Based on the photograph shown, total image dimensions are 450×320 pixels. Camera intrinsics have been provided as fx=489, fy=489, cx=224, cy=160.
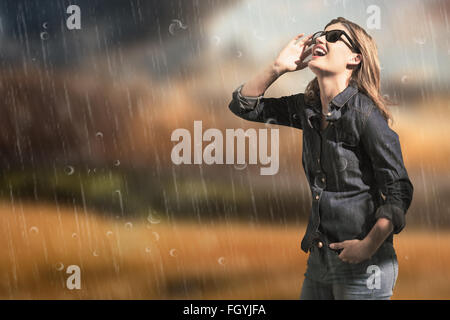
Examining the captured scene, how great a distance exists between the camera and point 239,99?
259cm

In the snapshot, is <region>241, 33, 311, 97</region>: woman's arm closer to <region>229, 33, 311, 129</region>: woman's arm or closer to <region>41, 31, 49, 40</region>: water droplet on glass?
<region>229, 33, 311, 129</region>: woman's arm

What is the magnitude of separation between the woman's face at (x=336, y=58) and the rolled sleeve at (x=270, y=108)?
193 millimetres

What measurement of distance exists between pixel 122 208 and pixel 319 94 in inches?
54.1

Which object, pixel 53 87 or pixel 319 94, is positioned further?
pixel 53 87

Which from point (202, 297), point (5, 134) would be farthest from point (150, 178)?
point (5, 134)

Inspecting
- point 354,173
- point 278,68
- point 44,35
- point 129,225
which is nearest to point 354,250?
point 354,173

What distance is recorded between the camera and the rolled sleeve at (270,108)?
101 inches

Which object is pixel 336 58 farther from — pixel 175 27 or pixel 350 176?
pixel 175 27

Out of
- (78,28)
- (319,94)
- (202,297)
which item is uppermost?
(78,28)

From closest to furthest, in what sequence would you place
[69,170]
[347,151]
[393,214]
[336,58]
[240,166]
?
[393,214]
[347,151]
[336,58]
[240,166]
[69,170]

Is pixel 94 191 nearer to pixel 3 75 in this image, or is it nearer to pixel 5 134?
pixel 5 134

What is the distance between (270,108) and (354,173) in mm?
602

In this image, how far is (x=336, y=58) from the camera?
2430 millimetres

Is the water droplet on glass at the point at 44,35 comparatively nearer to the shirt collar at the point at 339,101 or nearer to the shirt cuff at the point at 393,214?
the shirt collar at the point at 339,101
